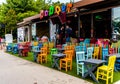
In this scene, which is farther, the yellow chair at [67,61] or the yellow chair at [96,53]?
the yellow chair at [96,53]

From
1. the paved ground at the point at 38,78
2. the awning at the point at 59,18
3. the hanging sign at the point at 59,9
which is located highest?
the hanging sign at the point at 59,9

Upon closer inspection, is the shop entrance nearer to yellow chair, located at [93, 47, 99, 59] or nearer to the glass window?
the glass window

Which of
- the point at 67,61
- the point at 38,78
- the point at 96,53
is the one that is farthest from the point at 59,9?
the point at 38,78

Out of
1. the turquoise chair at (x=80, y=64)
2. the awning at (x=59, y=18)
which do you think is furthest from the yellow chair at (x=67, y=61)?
Answer: the awning at (x=59, y=18)

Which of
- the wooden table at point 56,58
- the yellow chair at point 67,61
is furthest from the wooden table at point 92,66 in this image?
the wooden table at point 56,58

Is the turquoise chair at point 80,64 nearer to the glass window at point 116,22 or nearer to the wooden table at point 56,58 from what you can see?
the wooden table at point 56,58

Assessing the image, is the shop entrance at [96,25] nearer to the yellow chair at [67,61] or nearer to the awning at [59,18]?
the awning at [59,18]

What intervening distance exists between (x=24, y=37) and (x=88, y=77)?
82.4ft

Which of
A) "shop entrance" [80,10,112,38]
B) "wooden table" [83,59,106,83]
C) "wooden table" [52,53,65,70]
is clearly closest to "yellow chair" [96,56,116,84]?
"wooden table" [83,59,106,83]

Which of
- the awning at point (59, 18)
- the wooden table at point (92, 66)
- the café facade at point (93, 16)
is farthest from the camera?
the awning at point (59, 18)

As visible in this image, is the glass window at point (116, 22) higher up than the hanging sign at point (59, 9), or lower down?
lower down

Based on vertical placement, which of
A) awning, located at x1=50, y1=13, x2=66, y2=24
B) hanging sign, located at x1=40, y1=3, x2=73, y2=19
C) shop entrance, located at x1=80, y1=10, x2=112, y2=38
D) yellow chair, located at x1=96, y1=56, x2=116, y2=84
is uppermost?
hanging sign, located at x1=40, y1=3, x2=73, y2=19

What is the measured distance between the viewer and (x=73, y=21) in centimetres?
2009

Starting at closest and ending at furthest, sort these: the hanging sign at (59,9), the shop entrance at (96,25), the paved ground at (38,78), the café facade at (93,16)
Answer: the paved ground at (38,78)
the café facade at (93,16)
the shop entrance at (96,25)
the hanging sign at (59,9)
